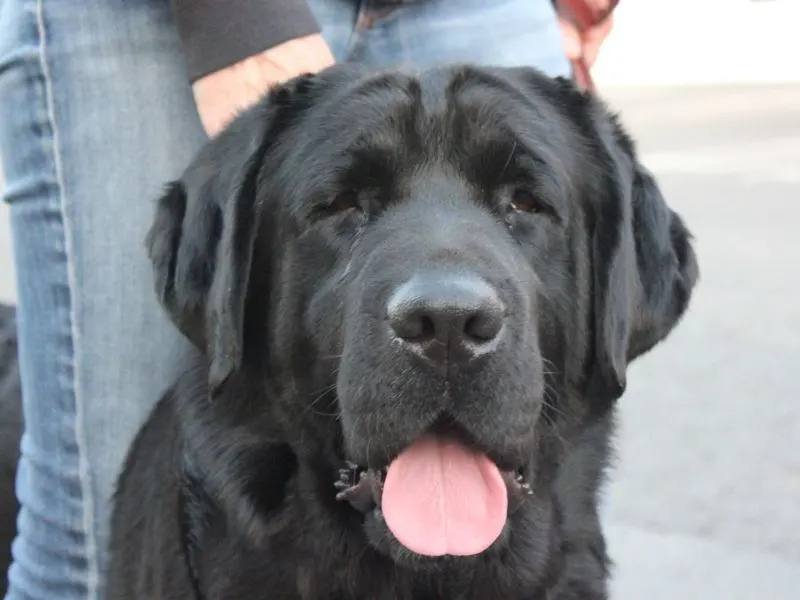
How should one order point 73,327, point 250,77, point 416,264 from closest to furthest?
point 416,264 → point 250,77 → point 73,327

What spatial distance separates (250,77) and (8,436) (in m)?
1.49

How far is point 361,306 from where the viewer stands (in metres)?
1.97

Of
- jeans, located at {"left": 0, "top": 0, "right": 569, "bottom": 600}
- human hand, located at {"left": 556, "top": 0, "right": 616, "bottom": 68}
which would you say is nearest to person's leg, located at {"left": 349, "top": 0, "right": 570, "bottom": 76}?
jeans, located at {"left": 0, "top": 0, "right": 569, "bottom": 600}

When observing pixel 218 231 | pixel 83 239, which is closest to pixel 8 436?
pixel 83 239

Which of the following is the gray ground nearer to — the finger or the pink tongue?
the pink tongue

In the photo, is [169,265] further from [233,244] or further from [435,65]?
[435,65]

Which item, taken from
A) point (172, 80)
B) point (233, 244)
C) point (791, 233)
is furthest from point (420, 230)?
point (791, 233)

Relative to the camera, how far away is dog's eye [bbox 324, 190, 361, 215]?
7.23 ft

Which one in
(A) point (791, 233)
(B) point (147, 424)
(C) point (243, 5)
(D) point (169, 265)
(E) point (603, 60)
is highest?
(C) point (243, 5)

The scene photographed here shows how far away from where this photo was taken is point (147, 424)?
2.54 m

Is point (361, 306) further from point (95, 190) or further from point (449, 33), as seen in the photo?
point (449, 33)

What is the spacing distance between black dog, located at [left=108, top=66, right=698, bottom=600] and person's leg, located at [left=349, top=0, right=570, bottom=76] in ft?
0.79

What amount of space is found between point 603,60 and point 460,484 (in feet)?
62.5

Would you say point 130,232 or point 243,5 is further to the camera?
point 130,232
